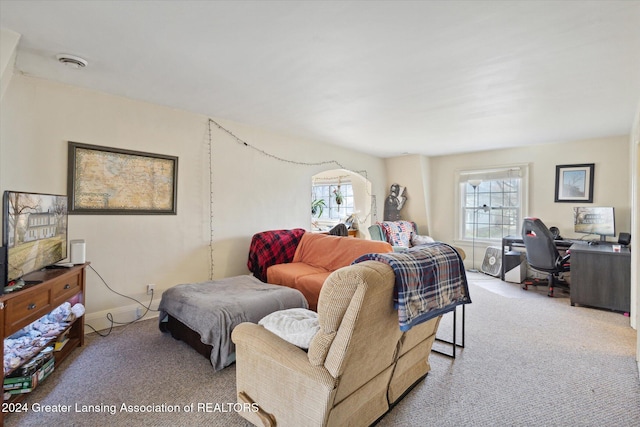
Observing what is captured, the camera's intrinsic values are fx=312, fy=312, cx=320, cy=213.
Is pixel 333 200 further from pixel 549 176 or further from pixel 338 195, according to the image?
pixel 549 176

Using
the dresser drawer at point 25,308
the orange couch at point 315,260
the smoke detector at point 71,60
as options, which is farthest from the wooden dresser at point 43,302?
the orange couch at point 315,260

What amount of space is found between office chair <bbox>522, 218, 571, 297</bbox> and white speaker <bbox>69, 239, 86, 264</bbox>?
5369 millimetres

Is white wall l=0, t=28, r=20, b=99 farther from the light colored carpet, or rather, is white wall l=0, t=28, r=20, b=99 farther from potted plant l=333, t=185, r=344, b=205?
potted plant l=333, t=185, r=344, b=205

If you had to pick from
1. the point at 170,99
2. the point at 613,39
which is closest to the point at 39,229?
the point at 170,99

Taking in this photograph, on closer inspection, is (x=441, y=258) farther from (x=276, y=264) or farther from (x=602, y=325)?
(x=602, y=325)

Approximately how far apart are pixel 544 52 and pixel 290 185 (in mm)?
3397

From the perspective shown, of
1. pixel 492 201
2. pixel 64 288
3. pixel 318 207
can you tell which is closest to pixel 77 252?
pixel 64 288

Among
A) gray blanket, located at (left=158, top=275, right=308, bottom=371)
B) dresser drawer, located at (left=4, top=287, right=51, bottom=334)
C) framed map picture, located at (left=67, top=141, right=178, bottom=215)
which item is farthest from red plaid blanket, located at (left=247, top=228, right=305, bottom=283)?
dresser drawer, located at (left=4, top=287, right=51, bottom=334)

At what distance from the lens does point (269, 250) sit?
4047 millimetres

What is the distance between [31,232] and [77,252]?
1.84ft

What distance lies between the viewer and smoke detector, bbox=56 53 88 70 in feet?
7.48

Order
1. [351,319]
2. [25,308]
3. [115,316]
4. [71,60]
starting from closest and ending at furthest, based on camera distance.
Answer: [351,319]
[25,308]
[71,60]
[115,316]

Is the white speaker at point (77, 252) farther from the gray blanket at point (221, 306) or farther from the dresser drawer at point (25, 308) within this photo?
the gray blanket at point (221, 306)

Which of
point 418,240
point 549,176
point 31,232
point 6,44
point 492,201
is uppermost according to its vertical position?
point 6,44
